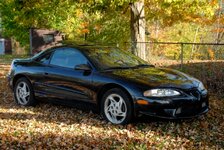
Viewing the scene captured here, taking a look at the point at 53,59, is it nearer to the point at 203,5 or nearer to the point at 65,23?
the point at 203,5

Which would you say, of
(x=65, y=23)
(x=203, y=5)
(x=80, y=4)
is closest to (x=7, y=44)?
(x=65, y=23)

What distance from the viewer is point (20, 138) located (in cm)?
637

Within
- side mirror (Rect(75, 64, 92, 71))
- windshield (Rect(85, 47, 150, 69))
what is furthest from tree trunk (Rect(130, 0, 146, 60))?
side mirror (Rect(75, 64, 92, 71))

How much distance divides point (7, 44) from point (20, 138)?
37846mm

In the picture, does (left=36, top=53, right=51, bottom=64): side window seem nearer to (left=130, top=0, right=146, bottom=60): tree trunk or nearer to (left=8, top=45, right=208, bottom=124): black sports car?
(left=8, top=45, right=208, bottom=124): black sports car


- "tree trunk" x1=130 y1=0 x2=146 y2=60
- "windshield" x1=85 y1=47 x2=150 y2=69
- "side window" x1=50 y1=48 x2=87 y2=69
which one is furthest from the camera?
"tree trunk" x1=130 y1=0 x2=146 y2=60

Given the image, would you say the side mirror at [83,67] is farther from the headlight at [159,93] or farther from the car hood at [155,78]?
the headlight at [159,93]

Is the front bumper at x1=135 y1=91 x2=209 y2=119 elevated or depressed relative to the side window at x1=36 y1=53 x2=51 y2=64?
depressed

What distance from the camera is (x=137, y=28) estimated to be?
13.2 meters

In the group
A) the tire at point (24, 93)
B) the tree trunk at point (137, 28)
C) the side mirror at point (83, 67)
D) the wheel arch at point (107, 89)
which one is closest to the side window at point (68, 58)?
the side mirror at point (83, 67)

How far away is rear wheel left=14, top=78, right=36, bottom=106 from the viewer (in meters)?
8.83

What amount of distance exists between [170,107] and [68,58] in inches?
102

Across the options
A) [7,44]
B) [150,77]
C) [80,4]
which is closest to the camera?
[150,77]

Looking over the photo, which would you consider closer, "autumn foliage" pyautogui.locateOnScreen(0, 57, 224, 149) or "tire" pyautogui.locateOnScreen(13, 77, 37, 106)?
"autumn foliage" pyautogui.locateOnScreen(0, 57, 224, 149)
